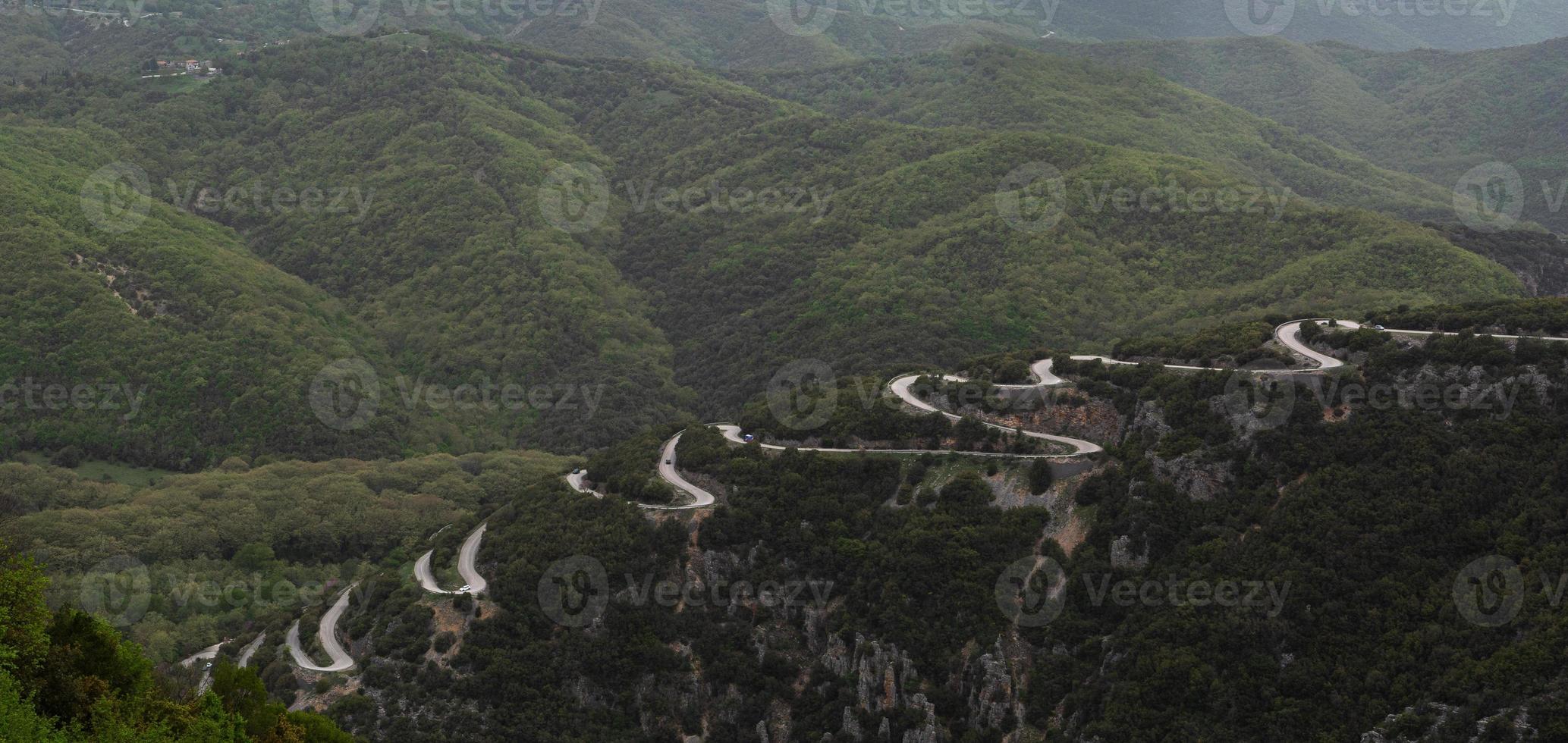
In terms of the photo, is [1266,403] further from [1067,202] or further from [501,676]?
[1067,202]

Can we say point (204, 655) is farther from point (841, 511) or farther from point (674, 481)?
point (841, 511)

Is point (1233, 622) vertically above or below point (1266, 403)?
below

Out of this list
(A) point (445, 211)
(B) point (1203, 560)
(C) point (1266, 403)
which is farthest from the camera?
(A) point (445, 211)

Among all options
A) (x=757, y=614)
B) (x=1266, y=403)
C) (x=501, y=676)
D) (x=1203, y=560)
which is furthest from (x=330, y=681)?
(x=1266, y=403)
